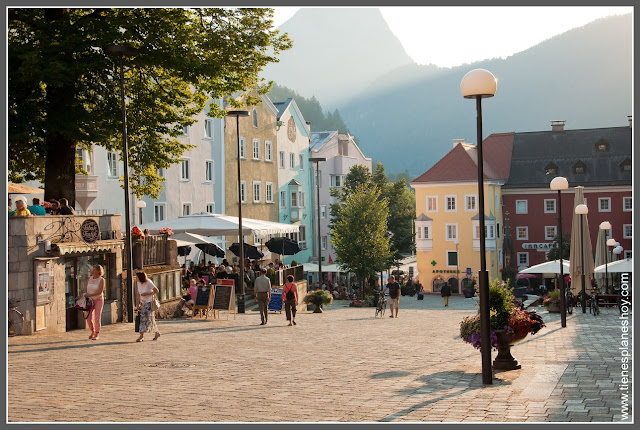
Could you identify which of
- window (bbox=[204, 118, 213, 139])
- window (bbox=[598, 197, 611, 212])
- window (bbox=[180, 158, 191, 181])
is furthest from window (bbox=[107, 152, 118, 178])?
window (bbox=[598, 197, 611, 212])

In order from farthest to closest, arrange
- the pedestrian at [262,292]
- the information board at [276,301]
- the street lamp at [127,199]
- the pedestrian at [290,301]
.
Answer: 1. the information board at [276,301]
2. the pedestrian at [290,301]
3. the pedestrian at [262,292]
4. the street lamp at [127,199]

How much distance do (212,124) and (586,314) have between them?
32.6 meters

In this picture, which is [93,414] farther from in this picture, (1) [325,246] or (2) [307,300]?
(1) [325,246]

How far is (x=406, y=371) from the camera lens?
13.6m

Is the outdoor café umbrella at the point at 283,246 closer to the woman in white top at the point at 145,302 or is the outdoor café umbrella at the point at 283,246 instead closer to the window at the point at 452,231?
the woman in white top at the point at 145,302

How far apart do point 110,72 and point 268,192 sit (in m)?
42.1

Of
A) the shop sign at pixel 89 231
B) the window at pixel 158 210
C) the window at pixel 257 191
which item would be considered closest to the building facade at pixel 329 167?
the window at pixel 257 191

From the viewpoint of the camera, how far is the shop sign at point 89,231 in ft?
64.2

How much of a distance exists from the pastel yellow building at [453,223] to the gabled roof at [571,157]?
4.34 metres

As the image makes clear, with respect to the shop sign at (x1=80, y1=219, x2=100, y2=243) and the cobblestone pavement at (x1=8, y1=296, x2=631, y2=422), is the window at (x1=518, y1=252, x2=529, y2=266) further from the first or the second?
the shop sign at (x1=80, y1=219, x2=100, y2=243)

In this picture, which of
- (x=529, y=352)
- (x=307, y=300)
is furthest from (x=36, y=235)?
(x=307, y=300)

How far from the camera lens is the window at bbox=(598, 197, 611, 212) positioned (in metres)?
80.1

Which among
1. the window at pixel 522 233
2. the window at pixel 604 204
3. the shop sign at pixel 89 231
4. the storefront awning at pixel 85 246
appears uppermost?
the window at pixel 604 204

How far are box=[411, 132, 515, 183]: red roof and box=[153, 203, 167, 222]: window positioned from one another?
119ft
